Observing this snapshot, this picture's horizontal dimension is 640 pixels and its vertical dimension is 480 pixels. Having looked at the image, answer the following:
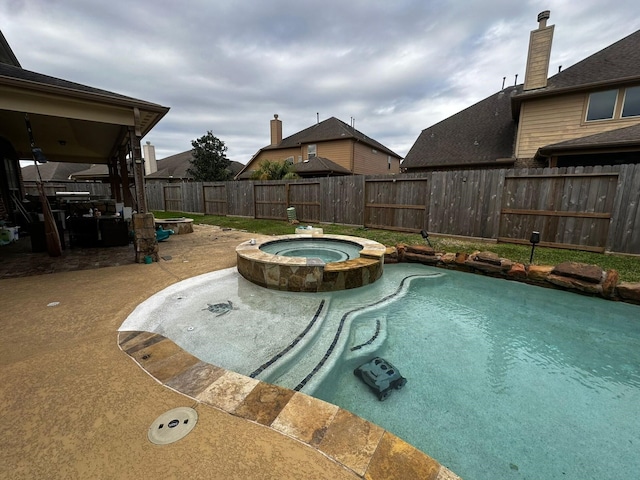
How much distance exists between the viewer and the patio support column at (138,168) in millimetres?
5352

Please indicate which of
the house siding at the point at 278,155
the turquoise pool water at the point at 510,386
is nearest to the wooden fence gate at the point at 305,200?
the turquoise pool water at the point at 510,386

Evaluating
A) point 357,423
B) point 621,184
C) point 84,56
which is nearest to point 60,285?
point 357,423

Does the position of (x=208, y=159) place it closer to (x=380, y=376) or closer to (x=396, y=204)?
(x=396, y=204)

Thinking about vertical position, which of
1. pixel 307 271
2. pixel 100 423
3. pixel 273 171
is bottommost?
pixel 100 423

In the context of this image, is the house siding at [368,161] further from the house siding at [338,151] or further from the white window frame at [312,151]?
the white window frame at [312,151]

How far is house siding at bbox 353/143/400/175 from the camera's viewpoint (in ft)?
67.7

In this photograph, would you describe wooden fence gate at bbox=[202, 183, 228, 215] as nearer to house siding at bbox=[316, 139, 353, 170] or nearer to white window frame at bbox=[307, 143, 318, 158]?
white window frame at bbox=[307, 143, 318, 158]

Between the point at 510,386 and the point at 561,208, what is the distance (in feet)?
20.8

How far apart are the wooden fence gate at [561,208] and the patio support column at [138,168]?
364 inches

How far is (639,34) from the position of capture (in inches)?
410

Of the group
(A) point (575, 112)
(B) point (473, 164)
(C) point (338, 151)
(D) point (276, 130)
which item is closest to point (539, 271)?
→ (A) point (575, 112)

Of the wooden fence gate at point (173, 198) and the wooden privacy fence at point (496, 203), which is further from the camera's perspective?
the wooden fence gate at point (173, 198)

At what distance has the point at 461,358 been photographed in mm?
3045

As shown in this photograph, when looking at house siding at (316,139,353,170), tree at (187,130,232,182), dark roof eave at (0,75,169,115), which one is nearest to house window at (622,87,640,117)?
house siding at (316,139,353,170)
